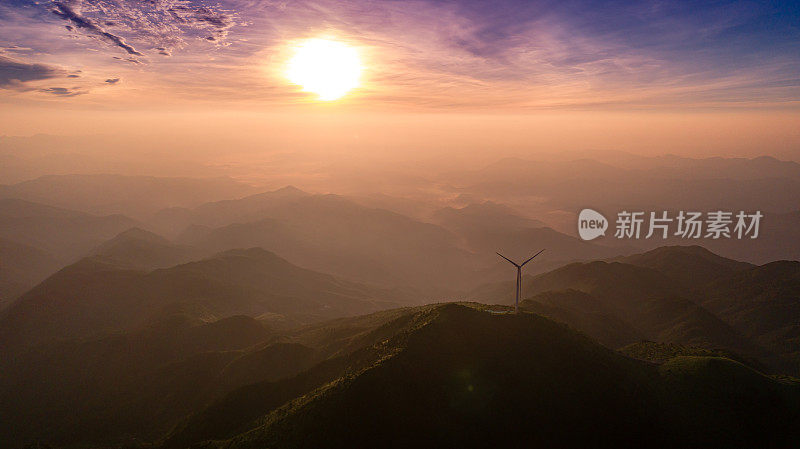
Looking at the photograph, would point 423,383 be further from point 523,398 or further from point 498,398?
point 523,398

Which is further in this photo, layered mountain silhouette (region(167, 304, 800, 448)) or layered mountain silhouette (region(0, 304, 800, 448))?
layered mountain silhouette (region(0, 304, 800, 448))

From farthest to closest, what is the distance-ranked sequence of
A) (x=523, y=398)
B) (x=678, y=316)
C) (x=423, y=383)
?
1. (x=678, y=316)
2. (x=423, y=383)
3. (x=523, y=398)

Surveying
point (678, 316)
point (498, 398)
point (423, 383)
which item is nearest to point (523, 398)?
point (498, 398)

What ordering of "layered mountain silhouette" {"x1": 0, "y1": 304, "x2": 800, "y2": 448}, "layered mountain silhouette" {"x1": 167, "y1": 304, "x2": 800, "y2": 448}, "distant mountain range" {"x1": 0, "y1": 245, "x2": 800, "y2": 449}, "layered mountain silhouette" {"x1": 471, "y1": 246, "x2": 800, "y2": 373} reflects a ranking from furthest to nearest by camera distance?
"layered mountain silhouette" {"x1": 471, "y1": 246, "x2": 800, "y2": 373} < "distant mountain range" {"x1": 0, "y1": 245, "x2": 800, "y2": 449} < "layered mountain silhouette" {"x1": 0, "y1": 304, "x2": 800, "y2": 448} < "layered mountain silhouette" {"x1": 167, "y1": 304, "x2": 800, "y2": 448}

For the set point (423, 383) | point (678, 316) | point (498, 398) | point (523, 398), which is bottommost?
point (678, 316)

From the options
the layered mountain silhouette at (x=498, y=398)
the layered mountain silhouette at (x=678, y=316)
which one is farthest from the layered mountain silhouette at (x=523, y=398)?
the layered mountain silhouette at (x=678, y=316)

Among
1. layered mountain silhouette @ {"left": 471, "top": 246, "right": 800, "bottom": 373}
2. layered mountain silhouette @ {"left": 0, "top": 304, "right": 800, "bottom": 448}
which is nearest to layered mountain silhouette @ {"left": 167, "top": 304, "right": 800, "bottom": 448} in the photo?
layered mountain silhouette @ {"left": 0, "top": 304, "right": 800, "bottom": 448}

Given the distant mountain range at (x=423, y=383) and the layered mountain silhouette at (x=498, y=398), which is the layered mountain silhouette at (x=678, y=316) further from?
the layered mountain silhouette at (x=498, y=398)

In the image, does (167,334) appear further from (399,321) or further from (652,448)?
(652,448)

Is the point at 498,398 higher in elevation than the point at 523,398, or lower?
higher

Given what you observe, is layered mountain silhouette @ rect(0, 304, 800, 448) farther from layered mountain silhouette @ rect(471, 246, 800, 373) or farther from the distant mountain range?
layered mountain silhouette @ rect(471, 246, 800, 373)

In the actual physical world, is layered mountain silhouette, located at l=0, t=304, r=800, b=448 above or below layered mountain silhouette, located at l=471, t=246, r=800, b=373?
above

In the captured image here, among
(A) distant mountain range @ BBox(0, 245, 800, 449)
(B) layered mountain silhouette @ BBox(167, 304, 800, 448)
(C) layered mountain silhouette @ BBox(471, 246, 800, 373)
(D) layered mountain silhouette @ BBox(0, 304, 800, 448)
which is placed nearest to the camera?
(B) layered mountain silhouette @ BBox(167, 304, 800, 448)
